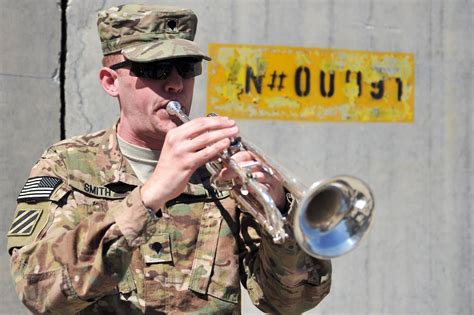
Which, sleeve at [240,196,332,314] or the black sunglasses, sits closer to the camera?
sleeve at [240,196,332,314]

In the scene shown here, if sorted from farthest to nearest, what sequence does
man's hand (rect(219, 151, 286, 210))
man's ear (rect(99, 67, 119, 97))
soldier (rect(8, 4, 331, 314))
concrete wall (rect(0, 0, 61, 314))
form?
concrete wall (rect(0, 0, 61, 314))
man's ear (rect(99, 67, 119, 97))
man's hand (rect(219, 151, 286, 210))
soldier (rect(8, 4, 331, 314))

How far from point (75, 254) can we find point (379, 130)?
2692 mm

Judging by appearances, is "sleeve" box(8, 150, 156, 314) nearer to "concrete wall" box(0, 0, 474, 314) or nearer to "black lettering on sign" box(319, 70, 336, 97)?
"concrete wall" box(0, 0, 474, 314)

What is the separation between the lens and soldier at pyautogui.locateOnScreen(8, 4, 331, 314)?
2541 millimetres

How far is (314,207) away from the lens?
2580 millimetres

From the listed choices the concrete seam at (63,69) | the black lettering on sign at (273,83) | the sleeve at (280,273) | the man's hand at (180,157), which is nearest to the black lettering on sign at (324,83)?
the black lettering on sign at (273,83)

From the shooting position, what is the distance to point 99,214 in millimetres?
2525

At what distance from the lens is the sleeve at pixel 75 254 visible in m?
2.43

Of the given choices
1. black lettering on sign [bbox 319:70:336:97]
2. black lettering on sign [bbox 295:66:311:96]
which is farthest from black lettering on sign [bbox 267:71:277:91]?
black lettering on sign [bbox 319:70:336:97]

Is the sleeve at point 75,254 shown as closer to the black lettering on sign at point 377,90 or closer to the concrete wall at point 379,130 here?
the concrete wall at point 379,130

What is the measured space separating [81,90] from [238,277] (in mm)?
1924

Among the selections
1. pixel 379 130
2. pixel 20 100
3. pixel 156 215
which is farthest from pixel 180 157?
pixel 379 130

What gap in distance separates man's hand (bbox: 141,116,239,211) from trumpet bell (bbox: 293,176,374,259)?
0.29m

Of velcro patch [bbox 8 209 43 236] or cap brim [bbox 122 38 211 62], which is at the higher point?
cap brim [bbox 122 38 211 62]
